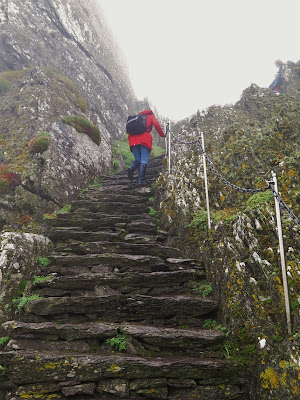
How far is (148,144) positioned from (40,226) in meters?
6.04

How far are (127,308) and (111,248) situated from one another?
2138mm

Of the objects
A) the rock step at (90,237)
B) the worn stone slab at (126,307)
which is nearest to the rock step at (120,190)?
the rock step at (90,237)

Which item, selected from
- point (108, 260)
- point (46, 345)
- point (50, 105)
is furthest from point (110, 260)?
point (50, 105)

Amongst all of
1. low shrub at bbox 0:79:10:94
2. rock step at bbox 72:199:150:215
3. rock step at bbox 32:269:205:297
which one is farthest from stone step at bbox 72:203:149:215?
low shrub at bbox 0:79:10:94

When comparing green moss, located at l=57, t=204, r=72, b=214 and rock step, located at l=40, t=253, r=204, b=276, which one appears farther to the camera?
green moss, located at l=57, t=204, r=72, b=214

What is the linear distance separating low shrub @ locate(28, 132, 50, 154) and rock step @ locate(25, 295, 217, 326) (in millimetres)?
7477

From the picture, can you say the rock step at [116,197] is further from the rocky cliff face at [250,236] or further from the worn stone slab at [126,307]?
the worn stone slab at [126,307]

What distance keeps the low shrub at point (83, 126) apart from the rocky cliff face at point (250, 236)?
21.0ft

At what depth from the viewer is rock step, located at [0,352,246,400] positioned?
3.99 metres

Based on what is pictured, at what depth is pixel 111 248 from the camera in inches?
280

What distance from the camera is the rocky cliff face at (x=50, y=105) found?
992 centimetres

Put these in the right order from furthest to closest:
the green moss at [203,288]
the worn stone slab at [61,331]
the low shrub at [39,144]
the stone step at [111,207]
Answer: the low shrub at [39,144] → the stone step at [111,207] → the green moss at [203,288] → the worn stone slab at [61,331]

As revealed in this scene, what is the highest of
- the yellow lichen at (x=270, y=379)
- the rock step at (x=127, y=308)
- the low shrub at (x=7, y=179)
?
the low shrub at (x=7, y=179)

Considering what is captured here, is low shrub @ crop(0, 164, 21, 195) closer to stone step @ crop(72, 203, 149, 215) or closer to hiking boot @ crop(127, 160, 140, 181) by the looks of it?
stone step @ crop(72, 203, 149, 215)
